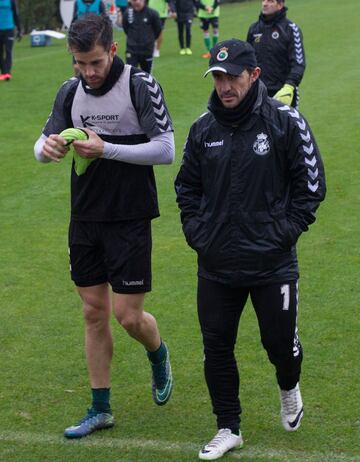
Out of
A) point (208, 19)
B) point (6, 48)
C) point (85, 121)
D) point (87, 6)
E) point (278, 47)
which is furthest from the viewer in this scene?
point (208, 19)

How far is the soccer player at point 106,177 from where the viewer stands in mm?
5199

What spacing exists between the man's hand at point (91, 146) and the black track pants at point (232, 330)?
34.3 inches

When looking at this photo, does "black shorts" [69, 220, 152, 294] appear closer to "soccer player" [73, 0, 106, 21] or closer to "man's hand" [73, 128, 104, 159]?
"man's hand" [73, 128, 104, 159]

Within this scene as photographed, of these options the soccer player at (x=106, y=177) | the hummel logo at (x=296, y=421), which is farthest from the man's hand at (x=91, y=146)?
the hummel logo at (x=296, y=421)

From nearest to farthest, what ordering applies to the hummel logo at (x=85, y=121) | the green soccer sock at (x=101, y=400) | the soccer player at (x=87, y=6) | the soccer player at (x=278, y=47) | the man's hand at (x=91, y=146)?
the man's hand at (x=91, y=146)
the hummel logo at (x=85, y=121)
the green soccer sock at (x=101, y=400)
the soccer player at (x=278, y=47)
the soccer player at (x=87, y=6)

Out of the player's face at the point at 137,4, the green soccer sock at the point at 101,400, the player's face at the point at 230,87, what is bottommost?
the player's face at the point at 137,4

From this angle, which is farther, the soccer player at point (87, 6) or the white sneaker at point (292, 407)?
the soccer player at point (87, 6)

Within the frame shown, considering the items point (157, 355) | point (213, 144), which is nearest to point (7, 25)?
point (157, 355)

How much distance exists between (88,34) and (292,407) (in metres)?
2.30

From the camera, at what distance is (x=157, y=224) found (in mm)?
10195

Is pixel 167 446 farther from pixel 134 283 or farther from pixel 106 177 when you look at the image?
pixel 106 177

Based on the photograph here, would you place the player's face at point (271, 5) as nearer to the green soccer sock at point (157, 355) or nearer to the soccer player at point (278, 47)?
the soccer player at point (278, 47)

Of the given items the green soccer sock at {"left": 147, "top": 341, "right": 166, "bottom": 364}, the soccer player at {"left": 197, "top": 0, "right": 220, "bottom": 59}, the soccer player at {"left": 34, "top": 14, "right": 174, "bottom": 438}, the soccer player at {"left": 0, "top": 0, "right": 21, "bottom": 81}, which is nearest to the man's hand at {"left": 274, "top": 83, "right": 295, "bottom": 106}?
the green soccer sock at {"left": 147, "top": 341, "right": 166, "bottom": 364}

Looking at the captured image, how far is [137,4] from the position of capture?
61.8 ft
